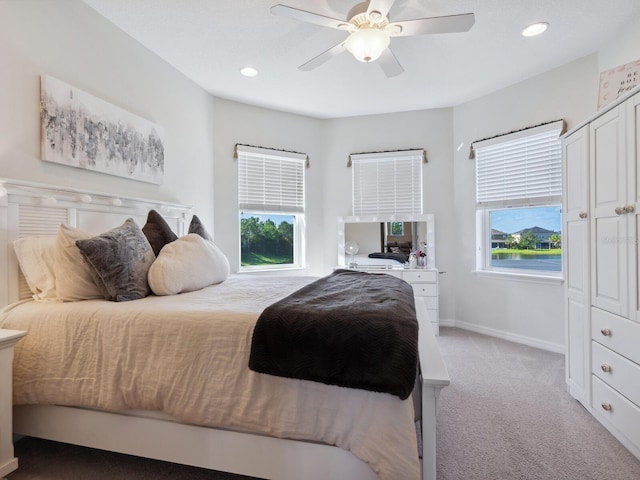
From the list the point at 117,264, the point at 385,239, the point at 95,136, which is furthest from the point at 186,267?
the point at 385,239

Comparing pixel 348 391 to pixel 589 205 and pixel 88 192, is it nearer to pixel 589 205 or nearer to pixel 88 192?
pixel 589 205

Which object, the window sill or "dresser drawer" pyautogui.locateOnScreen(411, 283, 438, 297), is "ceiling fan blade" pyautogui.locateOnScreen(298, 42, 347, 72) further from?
the window sill

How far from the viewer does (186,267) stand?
6.95ft

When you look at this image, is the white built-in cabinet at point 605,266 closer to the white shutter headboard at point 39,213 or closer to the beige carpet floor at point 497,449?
the beige carpet floor at point 497,449

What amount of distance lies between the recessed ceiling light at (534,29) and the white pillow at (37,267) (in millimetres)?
3515

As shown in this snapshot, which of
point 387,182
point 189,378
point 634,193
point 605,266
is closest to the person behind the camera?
point 189,378

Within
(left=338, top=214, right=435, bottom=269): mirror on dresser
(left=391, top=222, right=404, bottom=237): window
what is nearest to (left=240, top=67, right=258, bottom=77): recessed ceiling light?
(left=338, top=214, right=435, bottom=269): mirror on dresser

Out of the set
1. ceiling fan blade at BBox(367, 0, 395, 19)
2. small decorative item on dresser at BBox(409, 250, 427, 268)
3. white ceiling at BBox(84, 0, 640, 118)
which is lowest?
small decorative item on dresser at BBox(409, 250, 427, 268)

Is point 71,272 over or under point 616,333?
over

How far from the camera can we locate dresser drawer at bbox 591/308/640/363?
1673 millimetres

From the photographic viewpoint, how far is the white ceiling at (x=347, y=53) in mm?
2285

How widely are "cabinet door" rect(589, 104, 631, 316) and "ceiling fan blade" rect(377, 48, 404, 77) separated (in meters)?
1.28

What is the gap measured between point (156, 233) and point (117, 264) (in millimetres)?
615

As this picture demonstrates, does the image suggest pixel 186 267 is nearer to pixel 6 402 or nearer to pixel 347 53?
pixel 6 402
